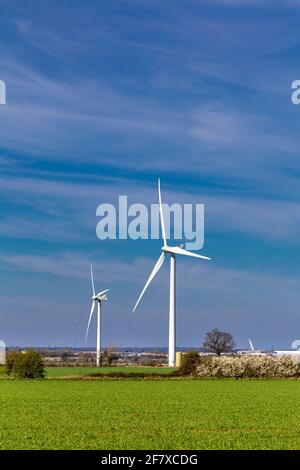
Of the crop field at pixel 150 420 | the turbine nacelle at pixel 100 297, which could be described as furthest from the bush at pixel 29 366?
the turbine nacelle at pixel 100 297

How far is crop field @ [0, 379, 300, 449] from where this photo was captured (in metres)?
33.1

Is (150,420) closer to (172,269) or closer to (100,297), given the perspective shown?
(172,269)

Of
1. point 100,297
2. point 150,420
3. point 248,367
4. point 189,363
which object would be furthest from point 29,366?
point 150,420

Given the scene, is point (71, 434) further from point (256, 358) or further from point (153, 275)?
point (256, 358)

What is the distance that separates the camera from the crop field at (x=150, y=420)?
109 feet

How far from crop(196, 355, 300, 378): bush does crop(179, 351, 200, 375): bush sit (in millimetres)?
1013

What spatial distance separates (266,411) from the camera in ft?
168

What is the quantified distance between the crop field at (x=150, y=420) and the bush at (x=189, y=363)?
35.8m

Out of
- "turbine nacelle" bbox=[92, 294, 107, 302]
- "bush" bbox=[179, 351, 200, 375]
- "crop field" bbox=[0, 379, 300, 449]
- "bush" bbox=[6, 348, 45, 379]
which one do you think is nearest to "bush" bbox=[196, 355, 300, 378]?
"bush" bbox=[179, 351, 200, 375]

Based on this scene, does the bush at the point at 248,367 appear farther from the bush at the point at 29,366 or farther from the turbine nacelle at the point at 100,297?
the turbine nacelle at the point at 100,297

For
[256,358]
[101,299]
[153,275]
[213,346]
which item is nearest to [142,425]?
[153,275]

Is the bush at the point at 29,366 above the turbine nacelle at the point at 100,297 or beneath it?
beneath
